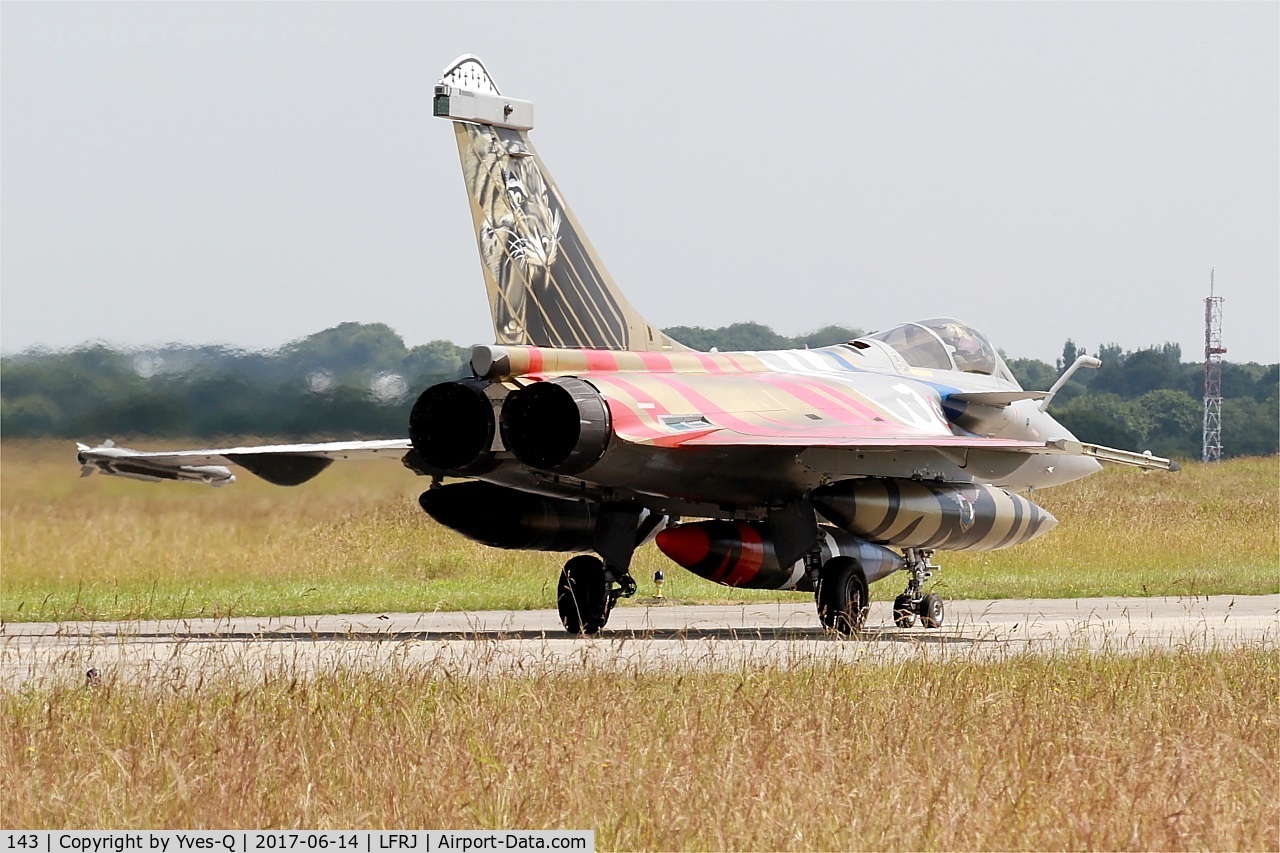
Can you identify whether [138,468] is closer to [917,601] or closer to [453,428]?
[453,428]

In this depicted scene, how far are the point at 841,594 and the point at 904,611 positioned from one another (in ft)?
3.80

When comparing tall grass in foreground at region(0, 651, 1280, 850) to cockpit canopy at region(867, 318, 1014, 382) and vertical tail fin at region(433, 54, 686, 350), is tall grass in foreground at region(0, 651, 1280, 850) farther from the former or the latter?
cockpit canopy at region(867, 318, 1014, 382)

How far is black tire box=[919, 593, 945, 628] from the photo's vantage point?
45.9ft

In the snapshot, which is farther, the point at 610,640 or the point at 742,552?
the point at 742,552

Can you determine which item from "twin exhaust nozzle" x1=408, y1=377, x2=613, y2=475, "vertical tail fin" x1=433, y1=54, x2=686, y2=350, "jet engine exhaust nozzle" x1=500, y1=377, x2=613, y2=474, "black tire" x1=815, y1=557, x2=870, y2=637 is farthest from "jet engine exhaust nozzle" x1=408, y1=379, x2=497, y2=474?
"black tire" x1=815, y1=557, x2=870, y2=637

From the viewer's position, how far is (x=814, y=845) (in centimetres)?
502

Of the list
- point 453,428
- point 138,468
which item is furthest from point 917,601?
point 138,468

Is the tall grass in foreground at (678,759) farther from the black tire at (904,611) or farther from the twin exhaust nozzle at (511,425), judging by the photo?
the black tire at (904,611)

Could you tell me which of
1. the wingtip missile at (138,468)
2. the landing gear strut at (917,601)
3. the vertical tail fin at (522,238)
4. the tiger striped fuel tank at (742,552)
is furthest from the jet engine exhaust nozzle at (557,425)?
the wingtip missile at (138,468)

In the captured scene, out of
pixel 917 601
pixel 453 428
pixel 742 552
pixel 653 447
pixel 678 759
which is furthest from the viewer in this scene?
pixel 917 601

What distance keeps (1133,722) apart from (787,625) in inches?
297

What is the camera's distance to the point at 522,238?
13.3 metres

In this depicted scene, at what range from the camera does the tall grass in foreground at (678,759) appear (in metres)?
5.22

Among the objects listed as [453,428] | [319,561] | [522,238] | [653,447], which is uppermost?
[522,238]
